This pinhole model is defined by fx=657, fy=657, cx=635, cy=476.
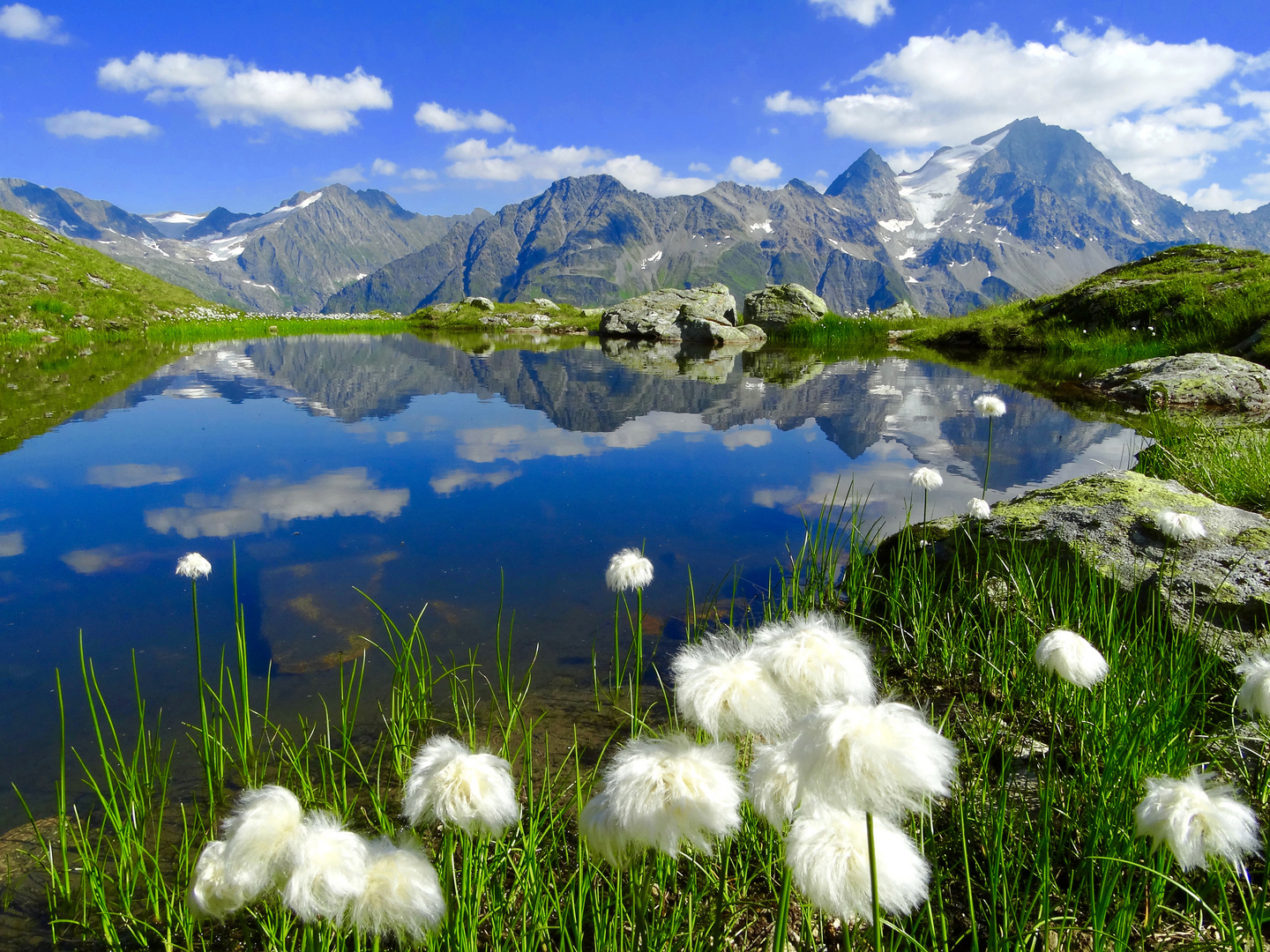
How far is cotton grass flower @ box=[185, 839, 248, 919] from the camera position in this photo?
2.04 metres

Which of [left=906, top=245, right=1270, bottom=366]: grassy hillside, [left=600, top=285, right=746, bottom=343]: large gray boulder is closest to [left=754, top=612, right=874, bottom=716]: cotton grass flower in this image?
[left=906, top=245, right=1270, bottom=366]: grassy hillside

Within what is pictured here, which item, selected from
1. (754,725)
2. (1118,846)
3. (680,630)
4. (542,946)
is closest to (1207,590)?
(1118,846)

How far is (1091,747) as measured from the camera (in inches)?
118

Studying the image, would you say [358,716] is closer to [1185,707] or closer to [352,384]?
[1185,707]

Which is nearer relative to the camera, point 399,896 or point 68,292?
point 399,896

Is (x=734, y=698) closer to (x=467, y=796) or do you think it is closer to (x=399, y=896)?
(x=467, y=796)

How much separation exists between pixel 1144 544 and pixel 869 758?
4672 mm

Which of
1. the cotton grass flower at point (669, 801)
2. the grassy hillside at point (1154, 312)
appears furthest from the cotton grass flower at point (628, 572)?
the grassy hillside at point (1154, 312)

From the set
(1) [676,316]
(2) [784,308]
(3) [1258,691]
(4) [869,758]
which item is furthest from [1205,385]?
(1) [676,316]

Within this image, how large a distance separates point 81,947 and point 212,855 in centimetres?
121

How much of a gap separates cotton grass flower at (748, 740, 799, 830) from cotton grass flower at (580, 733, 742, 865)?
5cm

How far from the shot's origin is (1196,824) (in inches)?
63.8

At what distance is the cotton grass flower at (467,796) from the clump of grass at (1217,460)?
23.9ft

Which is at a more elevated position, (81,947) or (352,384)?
(352,384)
